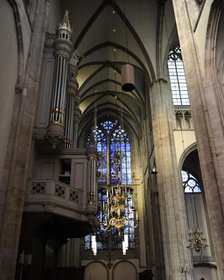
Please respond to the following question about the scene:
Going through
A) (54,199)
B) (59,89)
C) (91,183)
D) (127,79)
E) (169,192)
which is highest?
(59,89)

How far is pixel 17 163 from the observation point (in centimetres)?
Answer: 797

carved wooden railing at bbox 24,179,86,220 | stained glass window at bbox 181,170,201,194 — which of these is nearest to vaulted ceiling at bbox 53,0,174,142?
stained glass window at bbox 181,170,201,194

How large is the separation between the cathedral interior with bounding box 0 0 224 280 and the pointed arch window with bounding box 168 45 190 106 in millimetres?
67

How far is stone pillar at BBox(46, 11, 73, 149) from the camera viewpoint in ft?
32.5

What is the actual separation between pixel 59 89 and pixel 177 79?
9638 mm

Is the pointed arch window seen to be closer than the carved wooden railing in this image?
No

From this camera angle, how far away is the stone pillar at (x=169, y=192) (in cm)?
1350

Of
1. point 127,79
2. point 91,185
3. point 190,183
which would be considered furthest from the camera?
point 190,183

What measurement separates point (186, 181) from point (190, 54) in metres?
12.0

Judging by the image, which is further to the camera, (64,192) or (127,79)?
(64,192)

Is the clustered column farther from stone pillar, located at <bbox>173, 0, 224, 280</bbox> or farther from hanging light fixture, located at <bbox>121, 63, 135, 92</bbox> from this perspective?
stone pillar, located at <bbox>173, 0, 224, 280</bbox>

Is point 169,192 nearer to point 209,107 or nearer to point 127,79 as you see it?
point 209,107

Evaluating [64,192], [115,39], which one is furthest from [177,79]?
[64,192]

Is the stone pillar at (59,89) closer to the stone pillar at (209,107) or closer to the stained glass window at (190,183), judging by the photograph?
the stone pillar at (209,107)
